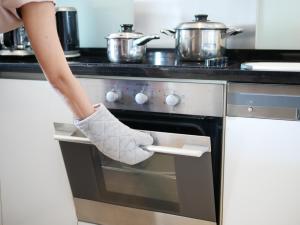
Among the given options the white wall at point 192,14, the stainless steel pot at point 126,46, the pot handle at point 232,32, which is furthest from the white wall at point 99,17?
the pot handle at point 232,32

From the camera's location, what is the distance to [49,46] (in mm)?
752

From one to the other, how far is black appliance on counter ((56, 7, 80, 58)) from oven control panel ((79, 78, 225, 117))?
0.38 metres

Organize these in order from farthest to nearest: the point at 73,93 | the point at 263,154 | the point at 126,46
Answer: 1. the point at 126,46
2. the point at 263,154
3. the point at 73,93

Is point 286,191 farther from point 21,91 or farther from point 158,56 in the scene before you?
point 21,91

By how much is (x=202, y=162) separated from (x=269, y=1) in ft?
2.48

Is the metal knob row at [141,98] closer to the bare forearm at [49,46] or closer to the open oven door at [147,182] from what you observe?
the open oven door at [147,182]

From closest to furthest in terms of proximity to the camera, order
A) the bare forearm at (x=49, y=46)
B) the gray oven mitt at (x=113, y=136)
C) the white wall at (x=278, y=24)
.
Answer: the bare forearm at (x=49, y=46)
the gray oven mitt at (x=113, y=136)
the white wall at (x=278, y=24)

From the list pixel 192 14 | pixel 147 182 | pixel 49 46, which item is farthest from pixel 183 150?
pixel 192 14

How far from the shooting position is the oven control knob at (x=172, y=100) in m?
1.16

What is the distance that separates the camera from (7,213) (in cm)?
160

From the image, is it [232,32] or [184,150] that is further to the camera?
[232,32]

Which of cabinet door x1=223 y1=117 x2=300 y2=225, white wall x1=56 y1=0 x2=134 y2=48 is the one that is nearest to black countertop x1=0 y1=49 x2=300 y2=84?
cabinet door x1=223 y1=117 x2=300 y2=225

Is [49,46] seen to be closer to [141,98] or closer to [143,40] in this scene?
[141,98]

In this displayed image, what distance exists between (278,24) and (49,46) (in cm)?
108
